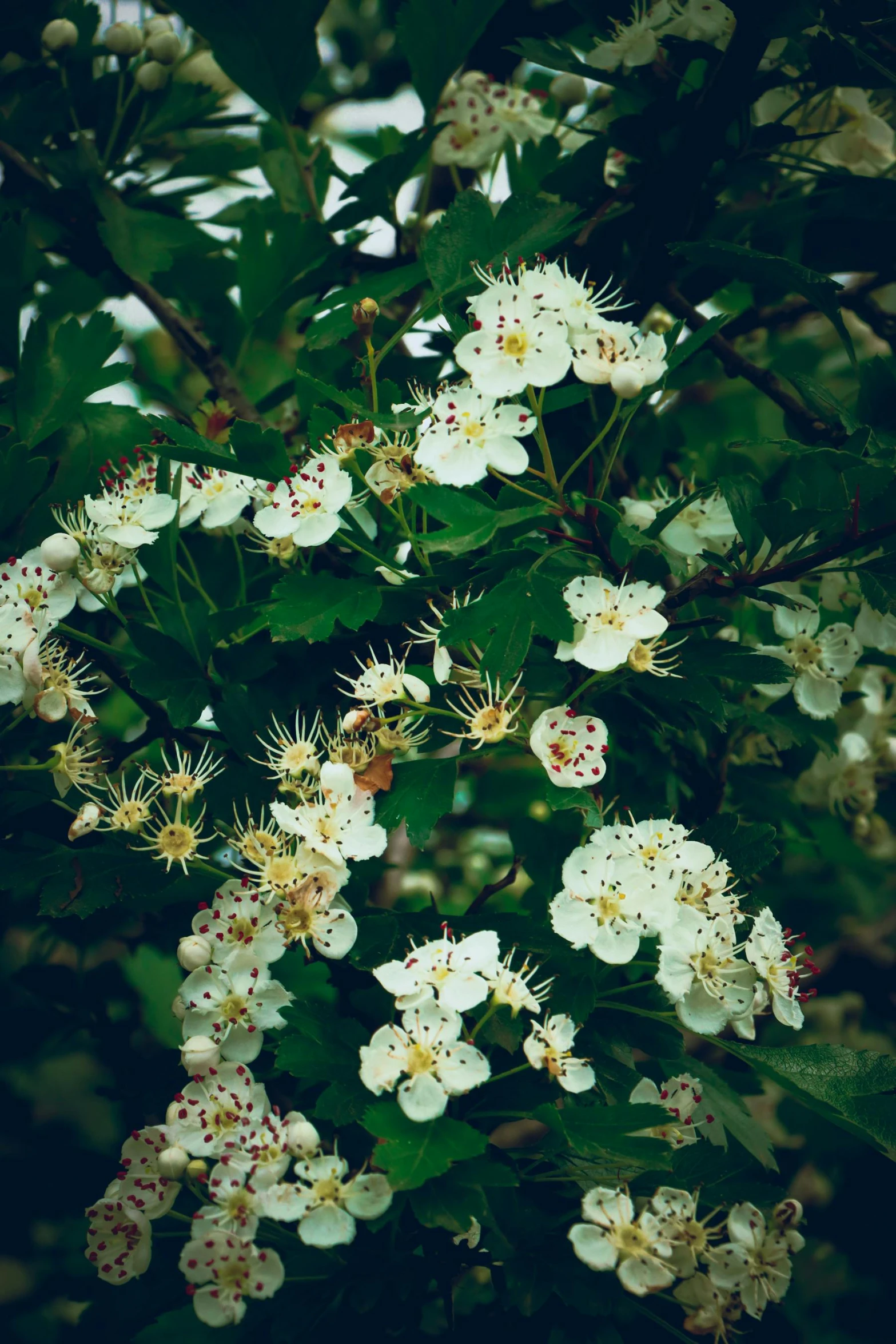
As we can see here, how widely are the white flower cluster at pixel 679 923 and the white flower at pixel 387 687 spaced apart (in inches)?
8.7

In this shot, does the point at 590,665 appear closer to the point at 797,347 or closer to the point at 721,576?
the point at 721,576

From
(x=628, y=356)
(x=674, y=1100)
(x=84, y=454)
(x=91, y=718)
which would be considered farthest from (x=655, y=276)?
(x=674, y=1100)

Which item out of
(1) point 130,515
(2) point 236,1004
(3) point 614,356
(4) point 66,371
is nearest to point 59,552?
(1) point 130,515

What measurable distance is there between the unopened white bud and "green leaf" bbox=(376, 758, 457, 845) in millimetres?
399

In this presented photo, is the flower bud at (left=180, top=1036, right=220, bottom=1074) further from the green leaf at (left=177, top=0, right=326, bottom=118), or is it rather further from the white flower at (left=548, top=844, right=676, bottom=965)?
the green leaf at (left=177, top=0, right=326, bottom=118)

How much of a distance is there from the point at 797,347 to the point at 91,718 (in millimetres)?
1554

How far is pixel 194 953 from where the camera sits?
1.04m

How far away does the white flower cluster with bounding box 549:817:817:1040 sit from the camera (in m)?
0.99

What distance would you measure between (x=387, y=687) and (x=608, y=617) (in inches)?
9.0

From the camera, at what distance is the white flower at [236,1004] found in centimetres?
105

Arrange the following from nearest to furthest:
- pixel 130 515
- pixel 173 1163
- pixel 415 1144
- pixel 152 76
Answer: pixel 415 1144 < pixel 173 1163 < pixel 130 515 < pixel 152 76

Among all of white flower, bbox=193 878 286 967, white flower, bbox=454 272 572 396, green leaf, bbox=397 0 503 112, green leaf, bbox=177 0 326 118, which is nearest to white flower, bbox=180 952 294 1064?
white flower, bbox=193 878 286 967

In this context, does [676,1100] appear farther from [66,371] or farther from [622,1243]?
[66,371]

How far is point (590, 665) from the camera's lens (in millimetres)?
1022
